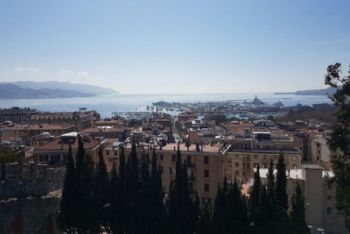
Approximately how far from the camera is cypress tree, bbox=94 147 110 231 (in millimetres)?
26641

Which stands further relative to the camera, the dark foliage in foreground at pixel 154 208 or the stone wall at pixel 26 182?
the stone wall at pixel 26 182

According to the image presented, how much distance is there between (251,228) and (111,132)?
6583cm

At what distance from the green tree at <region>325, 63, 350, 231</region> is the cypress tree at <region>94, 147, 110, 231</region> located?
14.7m

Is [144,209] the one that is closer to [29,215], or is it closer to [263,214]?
[29,215]

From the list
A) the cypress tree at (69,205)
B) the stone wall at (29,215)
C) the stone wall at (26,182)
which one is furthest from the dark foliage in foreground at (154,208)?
the stone wall at (26,182)

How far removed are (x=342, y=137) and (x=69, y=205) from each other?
52.6 feet

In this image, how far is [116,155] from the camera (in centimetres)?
5822

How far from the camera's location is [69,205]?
83.1 feet

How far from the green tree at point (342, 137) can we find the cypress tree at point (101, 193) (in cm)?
1471

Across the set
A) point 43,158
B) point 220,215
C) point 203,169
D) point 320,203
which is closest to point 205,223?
point 220,215

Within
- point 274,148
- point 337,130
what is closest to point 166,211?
point 337,130

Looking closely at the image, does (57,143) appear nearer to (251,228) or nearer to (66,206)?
(66,206)

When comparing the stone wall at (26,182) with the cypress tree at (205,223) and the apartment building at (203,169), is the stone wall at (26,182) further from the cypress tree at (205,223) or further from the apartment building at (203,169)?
the apartment building at (203,169)

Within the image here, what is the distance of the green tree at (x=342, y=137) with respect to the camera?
56.6ft
